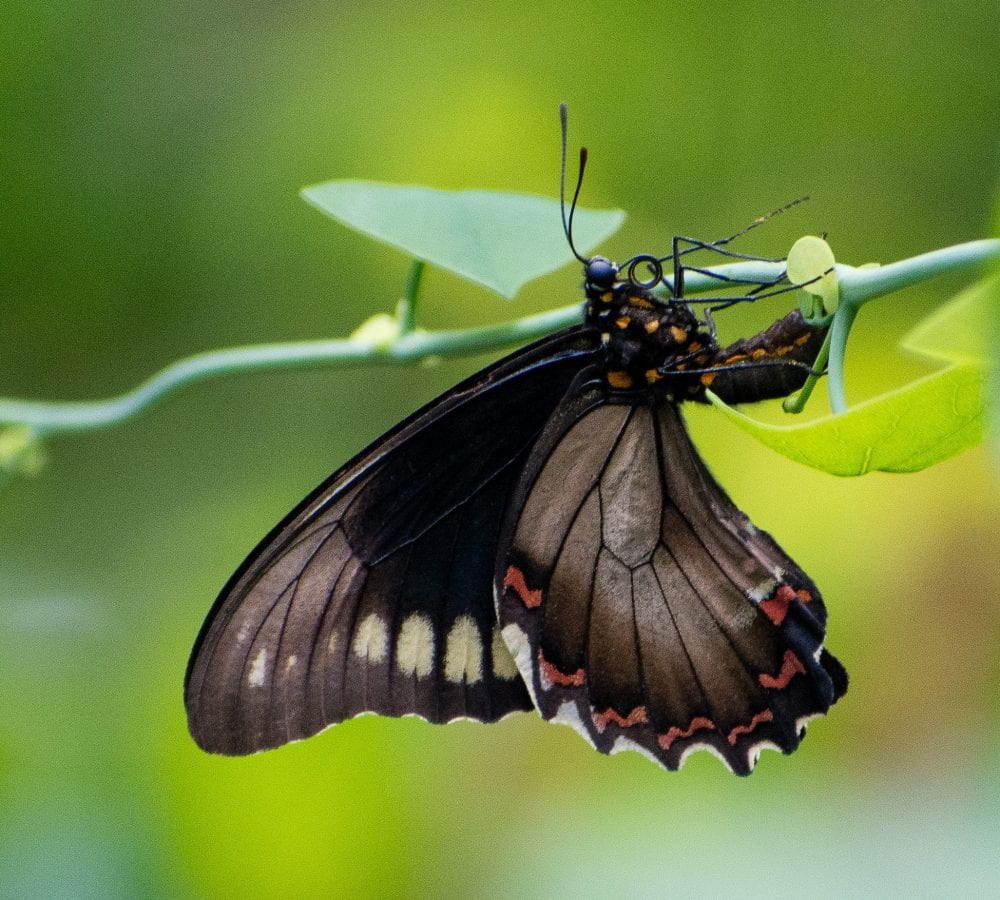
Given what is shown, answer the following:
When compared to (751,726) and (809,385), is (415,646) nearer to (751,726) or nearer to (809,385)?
(751,726)

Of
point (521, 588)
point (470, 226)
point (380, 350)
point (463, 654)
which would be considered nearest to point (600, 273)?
point (470, 226)

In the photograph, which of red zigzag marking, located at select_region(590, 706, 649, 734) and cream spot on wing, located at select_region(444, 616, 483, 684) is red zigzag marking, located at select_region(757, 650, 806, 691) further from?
cream spot on wing, located at select_region(444, 616, 483, 684)

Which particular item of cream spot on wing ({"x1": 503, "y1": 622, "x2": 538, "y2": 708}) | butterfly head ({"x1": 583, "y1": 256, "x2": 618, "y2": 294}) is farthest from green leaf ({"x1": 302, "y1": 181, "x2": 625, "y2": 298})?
cream spot on wing ({"x1": 503, "y1": 622, "x2": 538, "y2": 708})

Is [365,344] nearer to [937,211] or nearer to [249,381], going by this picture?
[937,211]

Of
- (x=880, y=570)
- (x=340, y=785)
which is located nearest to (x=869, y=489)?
(x=880, y=570)

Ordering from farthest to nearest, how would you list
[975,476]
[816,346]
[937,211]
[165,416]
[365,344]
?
[165,416], [937,211], [975,476], [365,344], [816,346]

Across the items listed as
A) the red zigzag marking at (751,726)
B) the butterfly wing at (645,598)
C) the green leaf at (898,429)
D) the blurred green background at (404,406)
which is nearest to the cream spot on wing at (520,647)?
the butterfly wing at (645,598)
